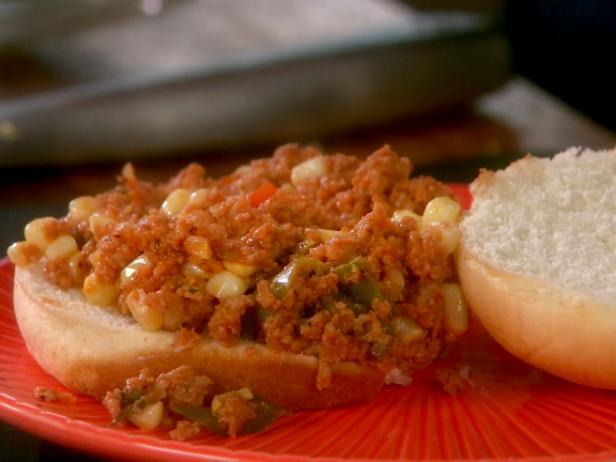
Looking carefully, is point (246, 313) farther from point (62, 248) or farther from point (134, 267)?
point (62, 248)

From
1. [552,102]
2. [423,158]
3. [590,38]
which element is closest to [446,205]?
[423,158]

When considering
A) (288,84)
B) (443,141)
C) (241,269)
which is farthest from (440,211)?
(443,141)

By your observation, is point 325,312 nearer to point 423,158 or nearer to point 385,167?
point 385,167

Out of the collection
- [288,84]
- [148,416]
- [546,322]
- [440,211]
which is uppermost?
[288,84]

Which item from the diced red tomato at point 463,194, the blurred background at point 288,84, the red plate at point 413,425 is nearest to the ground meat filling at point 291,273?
the red plate at point 413,425

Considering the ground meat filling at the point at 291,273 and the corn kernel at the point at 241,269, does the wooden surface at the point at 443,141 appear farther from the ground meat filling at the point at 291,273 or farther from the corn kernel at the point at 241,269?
the corn kernel at the point at 241,269

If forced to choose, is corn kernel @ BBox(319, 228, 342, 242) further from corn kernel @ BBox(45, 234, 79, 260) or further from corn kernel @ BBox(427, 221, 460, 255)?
corn kernel @ BBox(45, 234, 79, 260)
